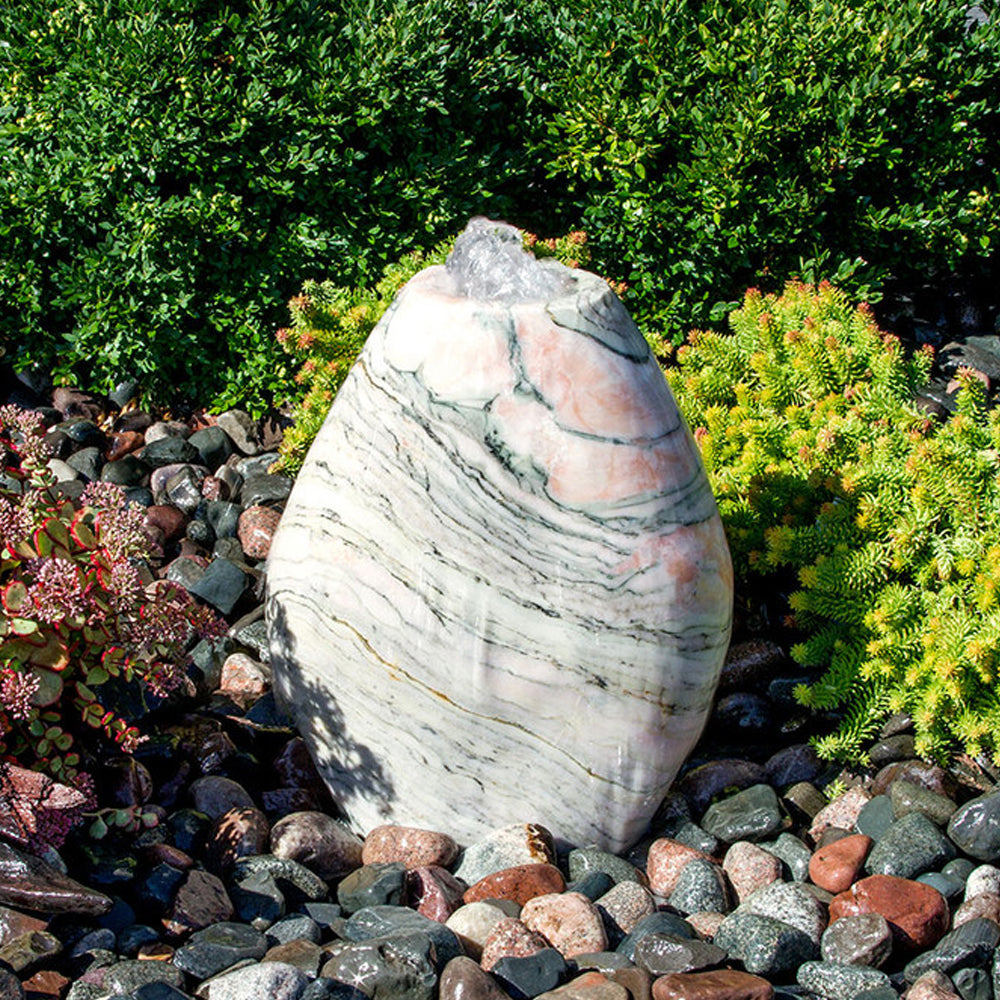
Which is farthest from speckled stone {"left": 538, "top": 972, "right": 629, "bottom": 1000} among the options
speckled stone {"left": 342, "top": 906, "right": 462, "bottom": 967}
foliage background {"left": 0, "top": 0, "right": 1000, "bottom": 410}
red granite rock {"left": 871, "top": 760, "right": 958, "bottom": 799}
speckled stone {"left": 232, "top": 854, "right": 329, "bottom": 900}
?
foliage background {"left": 0, "top": 0, "right": 1000, "bottom": 410}

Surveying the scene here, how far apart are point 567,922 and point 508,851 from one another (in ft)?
1.08

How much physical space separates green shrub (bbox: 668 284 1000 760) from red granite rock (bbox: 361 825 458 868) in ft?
4.00

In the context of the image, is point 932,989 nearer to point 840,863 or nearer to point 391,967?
point 840,863

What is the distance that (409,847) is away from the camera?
3320 millimetres

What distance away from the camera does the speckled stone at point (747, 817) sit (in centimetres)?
348

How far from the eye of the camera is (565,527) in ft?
9.72

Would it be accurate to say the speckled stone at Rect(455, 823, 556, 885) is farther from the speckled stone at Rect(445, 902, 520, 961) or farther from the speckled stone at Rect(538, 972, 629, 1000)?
the speckled stone at Rect(538, 972, 629, 1000)

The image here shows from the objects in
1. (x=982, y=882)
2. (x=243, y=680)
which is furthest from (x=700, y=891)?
(x=243, y=680)

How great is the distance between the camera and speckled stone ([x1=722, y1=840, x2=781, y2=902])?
3283 mm

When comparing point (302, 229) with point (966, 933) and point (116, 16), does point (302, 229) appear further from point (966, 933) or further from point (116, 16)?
point (966, 933)

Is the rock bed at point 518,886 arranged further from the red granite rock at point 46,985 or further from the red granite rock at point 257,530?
the red granite rock at point 257,530

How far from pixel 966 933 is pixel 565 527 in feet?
4.63

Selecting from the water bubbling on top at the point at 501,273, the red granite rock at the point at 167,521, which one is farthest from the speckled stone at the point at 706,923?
the red granite rock at the point at 167,521

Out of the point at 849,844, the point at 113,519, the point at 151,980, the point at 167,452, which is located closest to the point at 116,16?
the point at 167,452
